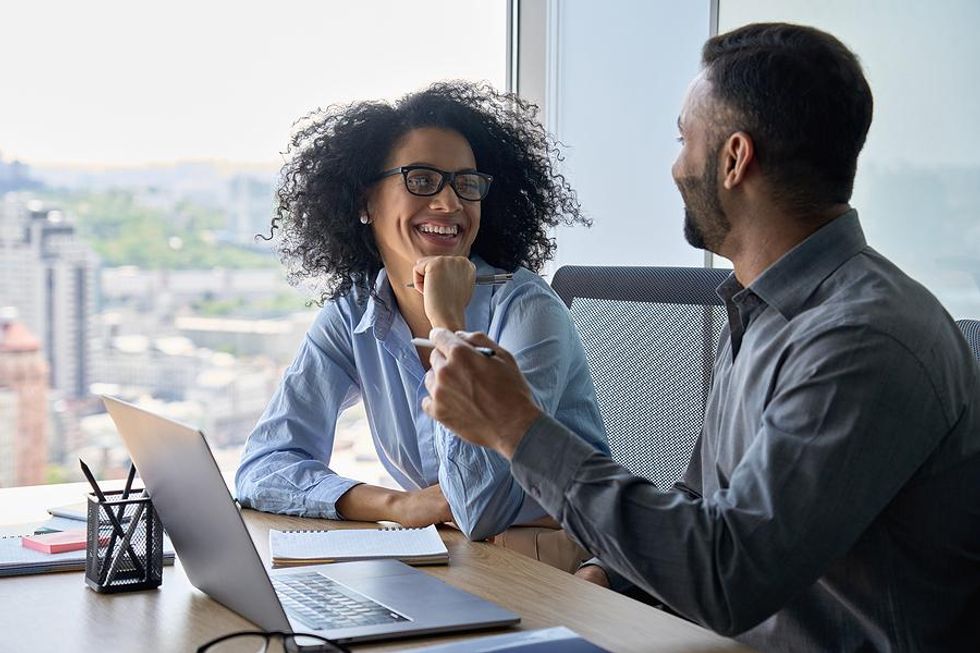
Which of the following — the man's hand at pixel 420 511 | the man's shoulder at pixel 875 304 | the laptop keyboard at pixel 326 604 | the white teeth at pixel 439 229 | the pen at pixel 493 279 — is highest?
the white teeth at pixel 439 229

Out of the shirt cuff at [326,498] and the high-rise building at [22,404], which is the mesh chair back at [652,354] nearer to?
the shirt cuff at [326,498]

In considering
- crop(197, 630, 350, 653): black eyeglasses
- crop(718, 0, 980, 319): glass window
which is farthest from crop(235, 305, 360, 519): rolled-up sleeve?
crop(718, 0, 980, 319): glass window

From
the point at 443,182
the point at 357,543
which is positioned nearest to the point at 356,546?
the point at 357,543

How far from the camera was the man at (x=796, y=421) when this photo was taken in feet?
3.69

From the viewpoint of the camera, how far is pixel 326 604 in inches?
47.9

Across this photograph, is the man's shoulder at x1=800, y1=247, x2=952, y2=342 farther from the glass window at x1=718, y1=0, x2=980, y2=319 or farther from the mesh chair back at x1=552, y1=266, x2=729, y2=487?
the glass window at x1=718, y1=0, x2=980, y2=319

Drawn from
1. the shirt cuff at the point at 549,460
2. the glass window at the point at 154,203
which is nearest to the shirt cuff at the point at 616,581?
the shirt cuff at the point at 549,460

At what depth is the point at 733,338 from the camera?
4.75 feet

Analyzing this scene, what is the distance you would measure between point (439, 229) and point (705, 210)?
0.82 metres

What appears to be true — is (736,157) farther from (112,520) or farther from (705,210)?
(112,520)

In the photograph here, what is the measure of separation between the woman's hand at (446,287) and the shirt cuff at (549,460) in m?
0.61

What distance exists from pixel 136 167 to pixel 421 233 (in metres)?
0.93

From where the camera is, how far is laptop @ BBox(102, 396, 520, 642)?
3.64 ft

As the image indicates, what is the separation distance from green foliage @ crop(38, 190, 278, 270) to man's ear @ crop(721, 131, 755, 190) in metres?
1.66
